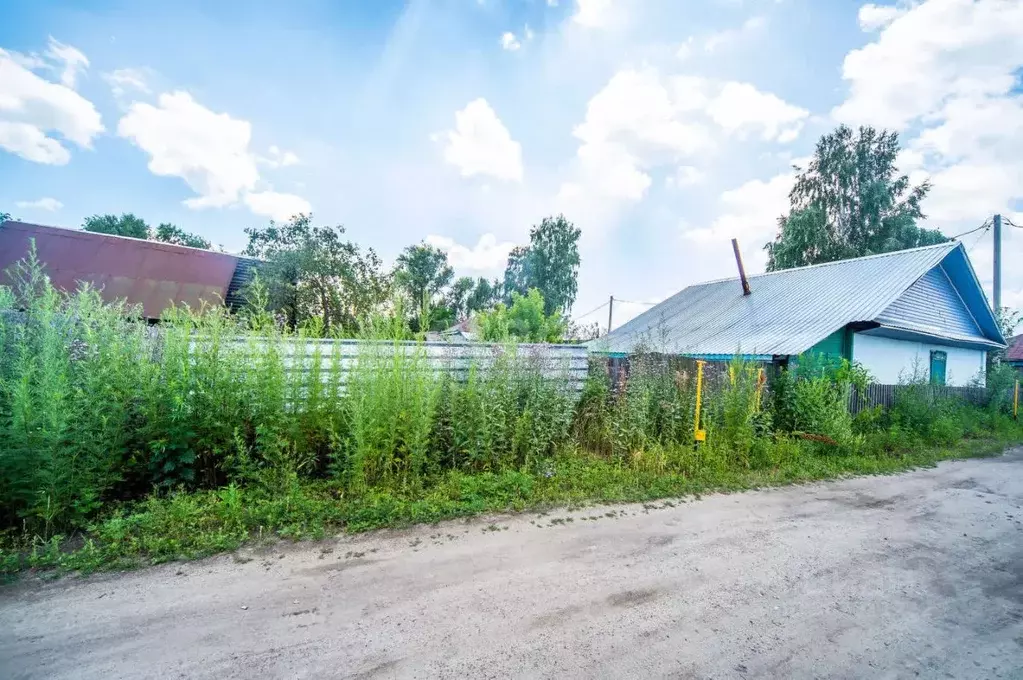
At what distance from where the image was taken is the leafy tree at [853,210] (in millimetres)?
24562

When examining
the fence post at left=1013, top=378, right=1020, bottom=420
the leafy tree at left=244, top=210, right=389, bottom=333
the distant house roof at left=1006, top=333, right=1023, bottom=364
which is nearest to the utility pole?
the fence post at left=1013, top=378, right=1020, bottom=420

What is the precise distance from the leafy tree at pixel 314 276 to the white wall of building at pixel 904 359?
14032 millimetres

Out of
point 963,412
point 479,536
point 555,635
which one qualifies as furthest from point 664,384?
point 963,412

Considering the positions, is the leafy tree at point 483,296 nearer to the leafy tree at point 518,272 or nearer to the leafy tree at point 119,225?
the leafy tree at point 518,272

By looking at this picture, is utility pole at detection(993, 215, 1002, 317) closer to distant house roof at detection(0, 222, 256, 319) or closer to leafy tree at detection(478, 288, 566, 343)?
leafy tree at detection(478, 288, 566, 343)

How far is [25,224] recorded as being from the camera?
11719 mm

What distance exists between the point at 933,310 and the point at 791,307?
5.23 m

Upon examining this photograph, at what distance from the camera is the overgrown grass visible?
11.4 ft

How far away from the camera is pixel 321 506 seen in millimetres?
3988

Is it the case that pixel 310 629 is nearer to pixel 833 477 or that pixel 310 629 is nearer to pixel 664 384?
pixel 664 384

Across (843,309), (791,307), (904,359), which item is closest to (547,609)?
(843,309)

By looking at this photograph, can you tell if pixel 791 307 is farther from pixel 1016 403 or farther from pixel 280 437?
pixel 280 437

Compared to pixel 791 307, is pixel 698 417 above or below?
below

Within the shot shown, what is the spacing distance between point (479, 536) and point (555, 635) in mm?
1443
